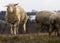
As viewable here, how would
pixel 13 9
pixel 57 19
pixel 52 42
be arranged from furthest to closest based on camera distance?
pixel 13 9 < pixel 57 19 < pixel 52 42

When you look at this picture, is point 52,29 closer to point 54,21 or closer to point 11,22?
point 54,21

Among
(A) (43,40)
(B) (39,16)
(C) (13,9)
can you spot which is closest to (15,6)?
(C) (13,9)

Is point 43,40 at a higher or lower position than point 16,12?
lower

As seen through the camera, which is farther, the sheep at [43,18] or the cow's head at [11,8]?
the cow's head at [11,8]

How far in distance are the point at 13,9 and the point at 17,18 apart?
56 centimetres

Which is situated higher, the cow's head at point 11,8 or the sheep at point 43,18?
the cow's head at point 11,8

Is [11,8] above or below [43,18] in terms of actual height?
above

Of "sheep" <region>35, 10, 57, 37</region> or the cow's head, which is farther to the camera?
the cow's head

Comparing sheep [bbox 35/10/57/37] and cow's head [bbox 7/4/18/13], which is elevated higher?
cow's head [bbox 7/4/18/13]

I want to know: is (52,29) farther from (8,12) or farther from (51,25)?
(8,12)

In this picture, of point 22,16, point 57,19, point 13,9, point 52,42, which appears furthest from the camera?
point 22,16

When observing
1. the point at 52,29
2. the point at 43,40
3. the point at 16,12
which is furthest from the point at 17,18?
the point at 43,40

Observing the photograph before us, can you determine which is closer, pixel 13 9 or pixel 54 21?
pixel 54 21

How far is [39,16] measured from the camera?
17.2 m
